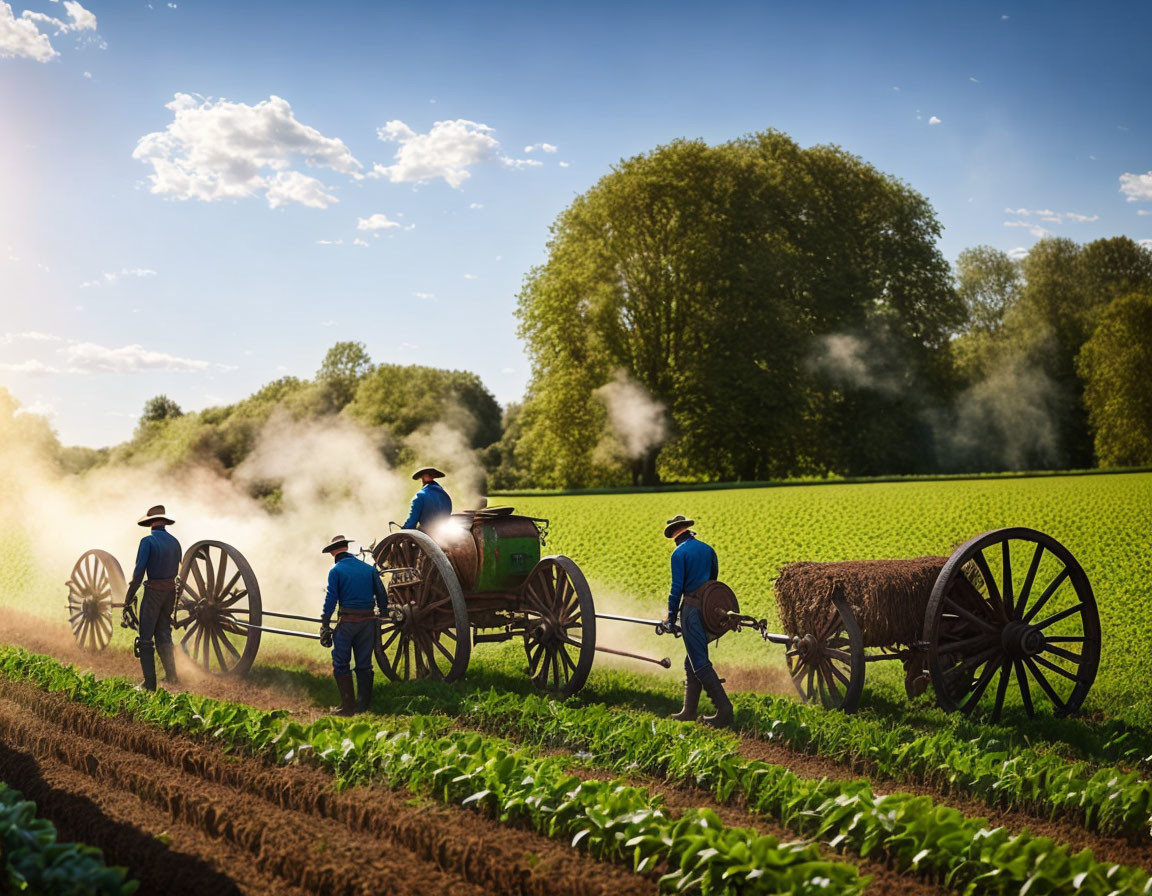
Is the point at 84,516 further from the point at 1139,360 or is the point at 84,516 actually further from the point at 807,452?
the point at 1139,360

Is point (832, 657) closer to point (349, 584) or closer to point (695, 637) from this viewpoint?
point (695, 637)

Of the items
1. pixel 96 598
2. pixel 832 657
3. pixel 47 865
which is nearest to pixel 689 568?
pixel 832 657

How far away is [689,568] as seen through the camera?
32.6 feet

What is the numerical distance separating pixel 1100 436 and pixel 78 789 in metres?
49.1

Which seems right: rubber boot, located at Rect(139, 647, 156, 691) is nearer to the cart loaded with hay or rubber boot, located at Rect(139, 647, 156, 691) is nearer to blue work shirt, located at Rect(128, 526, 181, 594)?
blue work shirt, located at Rect(128, 526, 181, 594)

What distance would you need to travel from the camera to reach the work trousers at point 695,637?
32.3 ft

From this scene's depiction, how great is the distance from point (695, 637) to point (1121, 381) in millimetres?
44271

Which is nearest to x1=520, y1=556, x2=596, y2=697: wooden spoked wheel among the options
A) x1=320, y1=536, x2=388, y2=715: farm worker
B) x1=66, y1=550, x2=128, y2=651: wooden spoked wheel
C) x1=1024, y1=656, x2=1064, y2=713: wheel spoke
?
x1=320, y1=536, x2=388, y2=715: farm worker

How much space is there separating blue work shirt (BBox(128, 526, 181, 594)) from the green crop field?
266 inches

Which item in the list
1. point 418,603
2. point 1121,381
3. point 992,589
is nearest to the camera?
point 992,589

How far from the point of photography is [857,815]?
6.58m

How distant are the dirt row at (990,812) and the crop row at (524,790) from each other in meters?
1.77

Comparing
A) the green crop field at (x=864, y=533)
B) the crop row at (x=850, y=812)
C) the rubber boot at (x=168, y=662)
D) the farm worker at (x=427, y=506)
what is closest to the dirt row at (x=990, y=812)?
the crop row at (x=850, y=812)

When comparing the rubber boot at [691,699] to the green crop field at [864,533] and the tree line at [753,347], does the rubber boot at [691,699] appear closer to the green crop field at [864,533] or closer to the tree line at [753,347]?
the green crop field at [864,533]
